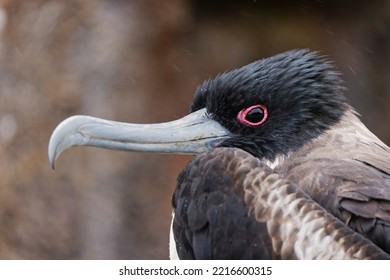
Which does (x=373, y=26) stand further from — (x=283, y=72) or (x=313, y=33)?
(x=283, y=72)

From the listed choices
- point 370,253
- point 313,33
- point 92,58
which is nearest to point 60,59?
point 92,58

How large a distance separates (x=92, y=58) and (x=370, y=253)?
7.82ft

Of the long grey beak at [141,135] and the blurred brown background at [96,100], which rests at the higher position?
the blurred brown background at [96,100]

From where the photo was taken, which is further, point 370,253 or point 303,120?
point 303,120

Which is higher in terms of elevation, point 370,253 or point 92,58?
point 92,58

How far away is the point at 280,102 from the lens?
1798 millimetres

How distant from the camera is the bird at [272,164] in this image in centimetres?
144

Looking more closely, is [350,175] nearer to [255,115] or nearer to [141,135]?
[255,115]

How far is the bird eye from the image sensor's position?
1803mm

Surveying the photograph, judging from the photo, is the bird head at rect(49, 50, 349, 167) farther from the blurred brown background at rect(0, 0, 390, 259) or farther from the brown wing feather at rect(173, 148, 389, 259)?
the blurred brown background at rect(0, 0, 390, 259)

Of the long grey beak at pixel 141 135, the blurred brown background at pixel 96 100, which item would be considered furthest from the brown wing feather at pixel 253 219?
the blurred brown background at pixel 96 100

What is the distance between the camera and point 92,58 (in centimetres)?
356

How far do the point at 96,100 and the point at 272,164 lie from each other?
1.92m

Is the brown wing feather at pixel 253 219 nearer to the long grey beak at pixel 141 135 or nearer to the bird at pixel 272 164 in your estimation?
the bird at pixel 272 164
